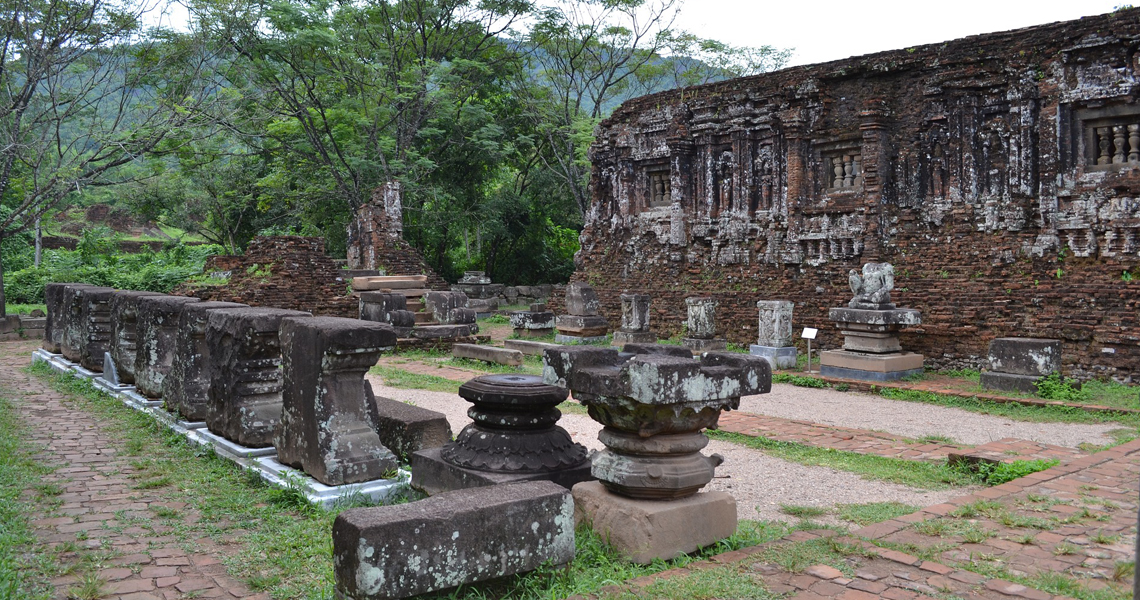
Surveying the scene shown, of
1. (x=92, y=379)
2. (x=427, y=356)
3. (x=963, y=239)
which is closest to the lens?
(x=92, y=379)

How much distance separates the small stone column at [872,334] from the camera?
12352mm

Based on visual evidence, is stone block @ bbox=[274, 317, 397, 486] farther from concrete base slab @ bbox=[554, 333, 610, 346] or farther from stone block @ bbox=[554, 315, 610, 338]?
stone block @ bbox=[554, 315, 610, 338]

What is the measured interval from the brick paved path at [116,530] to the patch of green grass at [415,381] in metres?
4.82

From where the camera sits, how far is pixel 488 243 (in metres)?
32.7

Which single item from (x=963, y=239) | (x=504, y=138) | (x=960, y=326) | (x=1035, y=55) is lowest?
(x=960, y=326)

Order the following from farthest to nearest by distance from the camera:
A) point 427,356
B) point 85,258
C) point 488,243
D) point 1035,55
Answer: point 488,243 → point 85,258 → point 427,356 → point 1035,55

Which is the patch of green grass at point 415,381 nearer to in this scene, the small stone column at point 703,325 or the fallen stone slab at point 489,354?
the fallen stone slab at point 489,354

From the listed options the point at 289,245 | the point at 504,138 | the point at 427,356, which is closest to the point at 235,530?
the point at 427,356

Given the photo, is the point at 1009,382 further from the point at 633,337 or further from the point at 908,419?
the point at 633,337

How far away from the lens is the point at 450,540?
3.48 meters

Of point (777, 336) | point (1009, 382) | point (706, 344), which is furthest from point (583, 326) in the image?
point (1009, 382)

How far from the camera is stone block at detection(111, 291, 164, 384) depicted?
9.55m

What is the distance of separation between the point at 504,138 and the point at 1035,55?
18.5 metres

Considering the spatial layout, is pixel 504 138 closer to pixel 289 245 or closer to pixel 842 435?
pixel 289 245
